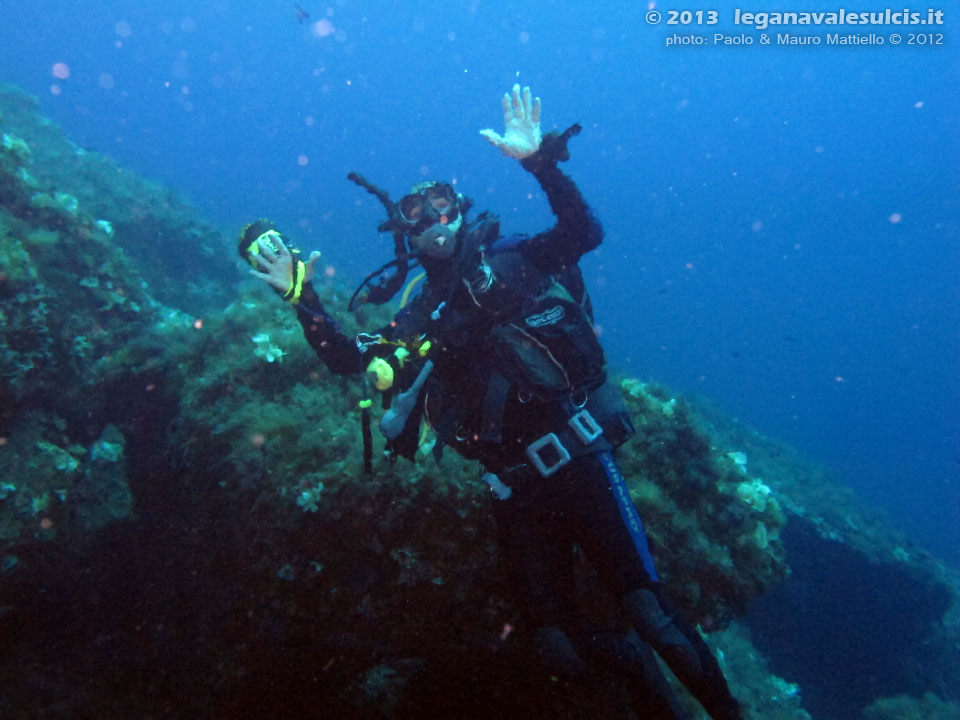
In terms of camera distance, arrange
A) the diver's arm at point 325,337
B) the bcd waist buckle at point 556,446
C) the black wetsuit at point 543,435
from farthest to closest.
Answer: the diver's arm at point 325,337
the bcd waist buckle at point 556,446
the black wetsuit at point 543,435

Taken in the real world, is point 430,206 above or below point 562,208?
above

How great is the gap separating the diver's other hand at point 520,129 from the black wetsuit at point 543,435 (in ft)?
0.46

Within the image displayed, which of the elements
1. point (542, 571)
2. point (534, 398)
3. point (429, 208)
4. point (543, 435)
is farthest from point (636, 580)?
point (429, 208)

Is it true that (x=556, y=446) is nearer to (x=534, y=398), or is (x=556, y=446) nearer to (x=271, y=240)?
(x=534, y=398)

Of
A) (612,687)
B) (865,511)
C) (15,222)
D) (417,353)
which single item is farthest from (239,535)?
(865,511)

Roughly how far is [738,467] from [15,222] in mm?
12467

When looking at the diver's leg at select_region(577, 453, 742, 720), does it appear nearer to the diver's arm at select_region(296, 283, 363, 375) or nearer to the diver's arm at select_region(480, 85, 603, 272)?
the diver's arm at select_region(480, 85, 603, 272)

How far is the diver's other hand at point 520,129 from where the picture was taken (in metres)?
3.77

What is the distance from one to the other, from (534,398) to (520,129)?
229 centimetres

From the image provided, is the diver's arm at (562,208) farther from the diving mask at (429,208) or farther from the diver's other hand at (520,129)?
the diving mask at (429,208)

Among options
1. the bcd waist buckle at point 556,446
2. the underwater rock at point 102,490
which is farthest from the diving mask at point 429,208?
the underwater rock at point 102,490

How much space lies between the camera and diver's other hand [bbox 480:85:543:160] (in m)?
3.77

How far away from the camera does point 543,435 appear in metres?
3.51

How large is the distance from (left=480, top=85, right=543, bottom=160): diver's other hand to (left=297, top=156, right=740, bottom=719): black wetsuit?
14 centimetres
